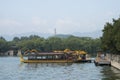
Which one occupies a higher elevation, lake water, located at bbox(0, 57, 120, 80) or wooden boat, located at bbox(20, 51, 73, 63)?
wooden boat, located at bbox(20, 51, 73, 63)

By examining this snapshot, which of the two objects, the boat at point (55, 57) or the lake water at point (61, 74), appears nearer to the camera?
the lake water at point (61, 74)

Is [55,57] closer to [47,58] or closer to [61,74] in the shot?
[47,58]

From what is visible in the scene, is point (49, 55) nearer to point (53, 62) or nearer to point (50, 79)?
point (53, 62)

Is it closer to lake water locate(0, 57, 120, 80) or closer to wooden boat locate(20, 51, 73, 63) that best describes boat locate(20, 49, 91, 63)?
wooden boat locate(20, 51, 73, 63)

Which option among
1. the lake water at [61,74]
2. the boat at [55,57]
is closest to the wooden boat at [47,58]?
the boat at [55,57]

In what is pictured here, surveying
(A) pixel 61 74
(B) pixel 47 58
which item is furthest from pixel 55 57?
(A) pixel 61 74

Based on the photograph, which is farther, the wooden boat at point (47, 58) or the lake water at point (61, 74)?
the wooden boat at point (47, 58)

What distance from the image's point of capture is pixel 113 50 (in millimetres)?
93375

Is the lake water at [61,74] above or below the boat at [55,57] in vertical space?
below

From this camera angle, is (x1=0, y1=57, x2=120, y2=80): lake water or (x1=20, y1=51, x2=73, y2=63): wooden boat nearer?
(x1=0, y1=57, x2=120, y2=80): lake water

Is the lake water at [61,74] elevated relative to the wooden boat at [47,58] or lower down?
lower down

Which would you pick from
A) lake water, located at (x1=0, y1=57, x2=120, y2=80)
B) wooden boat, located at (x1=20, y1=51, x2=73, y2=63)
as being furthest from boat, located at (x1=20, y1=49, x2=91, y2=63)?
lake water, located at (x1=0, y1=57, x2=120, y2=80)

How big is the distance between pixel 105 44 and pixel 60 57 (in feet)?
66.1

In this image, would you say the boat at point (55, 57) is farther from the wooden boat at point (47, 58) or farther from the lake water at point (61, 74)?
the lake water at point (61, 74)
